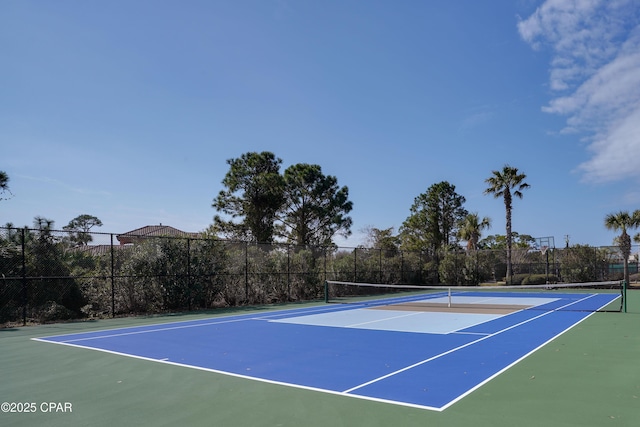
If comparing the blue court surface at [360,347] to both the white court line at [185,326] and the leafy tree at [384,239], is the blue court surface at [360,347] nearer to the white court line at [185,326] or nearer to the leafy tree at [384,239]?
the white court line at [185,326]

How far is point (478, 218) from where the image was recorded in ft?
157

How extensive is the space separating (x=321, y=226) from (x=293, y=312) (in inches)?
841

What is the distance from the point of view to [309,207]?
38094 millimetres

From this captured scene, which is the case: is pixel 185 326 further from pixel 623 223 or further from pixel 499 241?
pixel 499 241

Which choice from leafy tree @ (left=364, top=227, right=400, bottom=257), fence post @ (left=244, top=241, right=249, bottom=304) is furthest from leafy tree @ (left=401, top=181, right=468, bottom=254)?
fence post @ (left=244, top=241, right=249, bottom=304)

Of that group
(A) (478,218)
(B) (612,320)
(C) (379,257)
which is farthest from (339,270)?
(A) (478,218)

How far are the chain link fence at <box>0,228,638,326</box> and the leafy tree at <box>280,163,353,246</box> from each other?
9109 mm

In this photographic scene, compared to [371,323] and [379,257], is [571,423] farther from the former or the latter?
[379,257]

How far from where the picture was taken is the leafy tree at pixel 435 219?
4938cm

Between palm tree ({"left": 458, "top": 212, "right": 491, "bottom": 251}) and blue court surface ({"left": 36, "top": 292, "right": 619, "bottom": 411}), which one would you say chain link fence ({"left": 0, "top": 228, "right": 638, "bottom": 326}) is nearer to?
blue court surface ({"left": 36, "top": 292, "right": 619, "bottom": 411})

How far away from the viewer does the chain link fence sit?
1523 centimetres

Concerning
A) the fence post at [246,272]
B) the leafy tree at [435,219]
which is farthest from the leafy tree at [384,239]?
Result: the fence post at [246,272]

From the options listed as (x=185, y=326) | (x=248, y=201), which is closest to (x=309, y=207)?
(x=248, y=201)

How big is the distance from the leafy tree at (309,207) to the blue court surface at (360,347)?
21.8 metres
